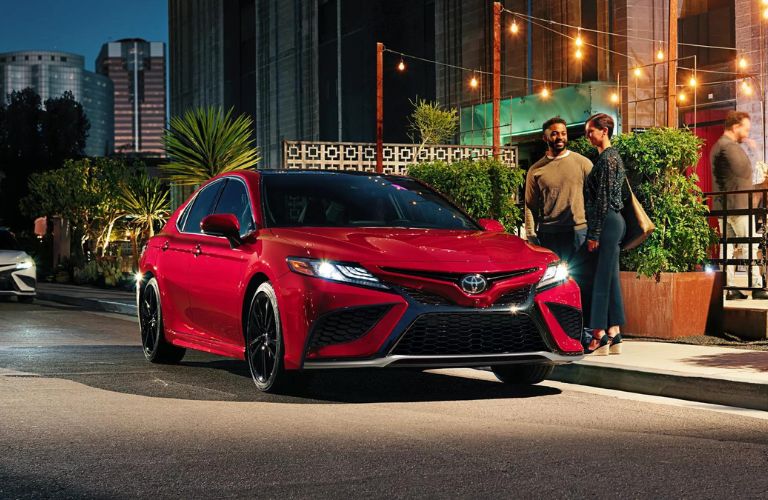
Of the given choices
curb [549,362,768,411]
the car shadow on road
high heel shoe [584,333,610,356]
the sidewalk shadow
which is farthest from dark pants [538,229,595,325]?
the car shadow on road


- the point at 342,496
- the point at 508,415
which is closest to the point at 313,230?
the point at 508,415

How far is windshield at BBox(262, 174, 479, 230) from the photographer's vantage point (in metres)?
8.91

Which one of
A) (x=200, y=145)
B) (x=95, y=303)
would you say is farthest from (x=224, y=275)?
(x=200, y=145)

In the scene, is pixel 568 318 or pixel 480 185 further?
pixel 480 185

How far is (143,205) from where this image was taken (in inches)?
1215

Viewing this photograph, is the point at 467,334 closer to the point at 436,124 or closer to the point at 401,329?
the point at 401,329

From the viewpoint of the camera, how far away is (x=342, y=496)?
205 inches

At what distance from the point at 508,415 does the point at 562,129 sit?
11.1ft

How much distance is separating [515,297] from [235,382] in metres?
2.62

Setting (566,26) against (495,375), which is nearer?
(495,375)

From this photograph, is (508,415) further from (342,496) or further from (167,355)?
(167,355)

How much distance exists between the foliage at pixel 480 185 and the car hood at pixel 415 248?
21.2ft

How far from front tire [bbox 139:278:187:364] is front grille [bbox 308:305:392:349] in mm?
3080

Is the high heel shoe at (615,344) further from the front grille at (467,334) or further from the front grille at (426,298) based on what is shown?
the front grille at (426,298)
